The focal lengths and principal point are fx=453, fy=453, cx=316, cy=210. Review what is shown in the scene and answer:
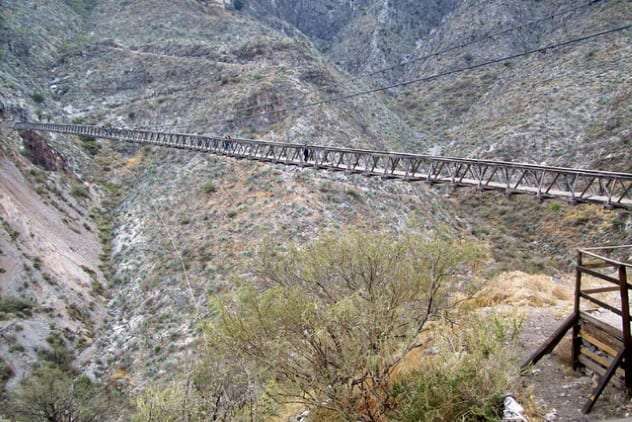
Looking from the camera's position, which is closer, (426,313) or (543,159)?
(426,313)

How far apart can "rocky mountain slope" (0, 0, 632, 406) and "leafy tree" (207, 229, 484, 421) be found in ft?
38.9

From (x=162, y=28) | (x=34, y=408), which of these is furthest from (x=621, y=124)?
(x=162, y=28)

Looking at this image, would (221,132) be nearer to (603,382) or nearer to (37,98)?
(37,98)

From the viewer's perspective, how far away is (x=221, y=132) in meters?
44.8

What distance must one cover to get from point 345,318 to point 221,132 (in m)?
38.7

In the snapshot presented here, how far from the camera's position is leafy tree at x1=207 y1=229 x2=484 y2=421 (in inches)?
343

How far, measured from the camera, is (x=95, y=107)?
5262cm

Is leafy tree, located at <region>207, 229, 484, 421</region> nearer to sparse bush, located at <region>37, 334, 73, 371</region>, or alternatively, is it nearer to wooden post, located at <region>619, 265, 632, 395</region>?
wooden post, located at <region>619, 265, 632, 395</region>

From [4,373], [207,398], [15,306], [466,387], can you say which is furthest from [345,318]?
[15,306]

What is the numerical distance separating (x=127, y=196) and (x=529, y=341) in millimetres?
35878

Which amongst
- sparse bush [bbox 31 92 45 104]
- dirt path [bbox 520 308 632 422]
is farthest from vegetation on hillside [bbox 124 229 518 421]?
sparse bush [bbox 31 92 45 104]

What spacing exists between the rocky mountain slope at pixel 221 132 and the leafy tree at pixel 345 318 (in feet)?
38.9

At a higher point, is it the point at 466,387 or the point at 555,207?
the point at 555,207

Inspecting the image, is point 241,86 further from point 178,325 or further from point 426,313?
point 426,313
